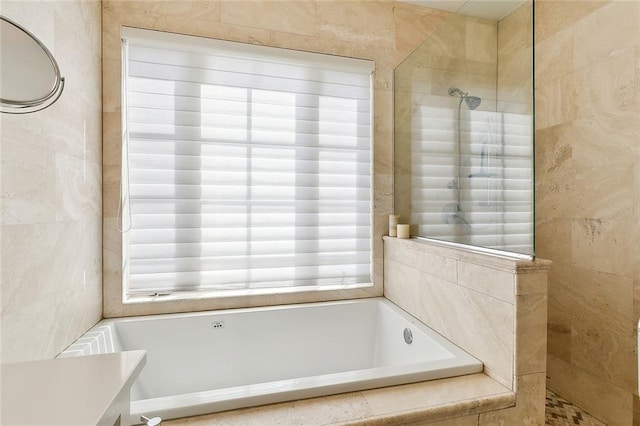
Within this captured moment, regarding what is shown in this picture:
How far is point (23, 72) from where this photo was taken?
0.84m

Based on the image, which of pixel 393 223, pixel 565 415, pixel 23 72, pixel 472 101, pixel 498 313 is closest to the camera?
pixel 23 72

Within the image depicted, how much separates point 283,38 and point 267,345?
1.89 meters

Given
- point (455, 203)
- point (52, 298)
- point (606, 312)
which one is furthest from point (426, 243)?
point (52, 298)

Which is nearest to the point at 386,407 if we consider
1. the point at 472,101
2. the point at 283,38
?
the point at 472,101

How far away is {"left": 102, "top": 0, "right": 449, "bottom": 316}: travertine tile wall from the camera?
5.82ft

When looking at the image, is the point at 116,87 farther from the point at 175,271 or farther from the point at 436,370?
the point at 436,370

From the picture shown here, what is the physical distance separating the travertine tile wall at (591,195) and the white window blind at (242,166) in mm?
1204

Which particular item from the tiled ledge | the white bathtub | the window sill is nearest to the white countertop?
the tiled ledge

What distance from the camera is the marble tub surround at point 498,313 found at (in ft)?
3.93

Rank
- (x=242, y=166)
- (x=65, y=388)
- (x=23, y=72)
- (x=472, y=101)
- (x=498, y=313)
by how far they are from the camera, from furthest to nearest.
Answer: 1. (x=242, y=166)
2. (x=472, y=101)
3. (x=498, y=313)
4. (x=23, y=72)
5. (x=65, y=388)

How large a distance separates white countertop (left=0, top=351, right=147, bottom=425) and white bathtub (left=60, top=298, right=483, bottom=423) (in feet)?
3.18

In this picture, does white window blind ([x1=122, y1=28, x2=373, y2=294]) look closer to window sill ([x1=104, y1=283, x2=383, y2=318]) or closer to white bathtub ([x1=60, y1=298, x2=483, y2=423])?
window sill ([x1=104, y1=283, x2=383, y2=318])

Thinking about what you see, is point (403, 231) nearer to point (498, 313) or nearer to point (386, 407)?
point (498, 313)

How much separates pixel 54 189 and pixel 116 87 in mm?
751
